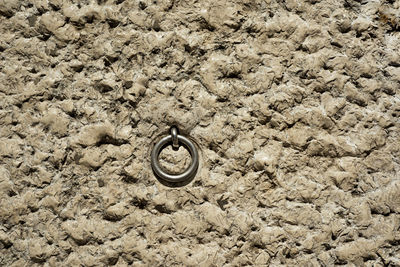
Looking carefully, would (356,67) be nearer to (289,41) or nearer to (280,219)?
(289,41)

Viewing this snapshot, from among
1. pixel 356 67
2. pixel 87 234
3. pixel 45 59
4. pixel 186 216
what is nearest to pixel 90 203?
pixel 87 234

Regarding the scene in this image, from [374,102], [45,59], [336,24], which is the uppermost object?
[336,24]
